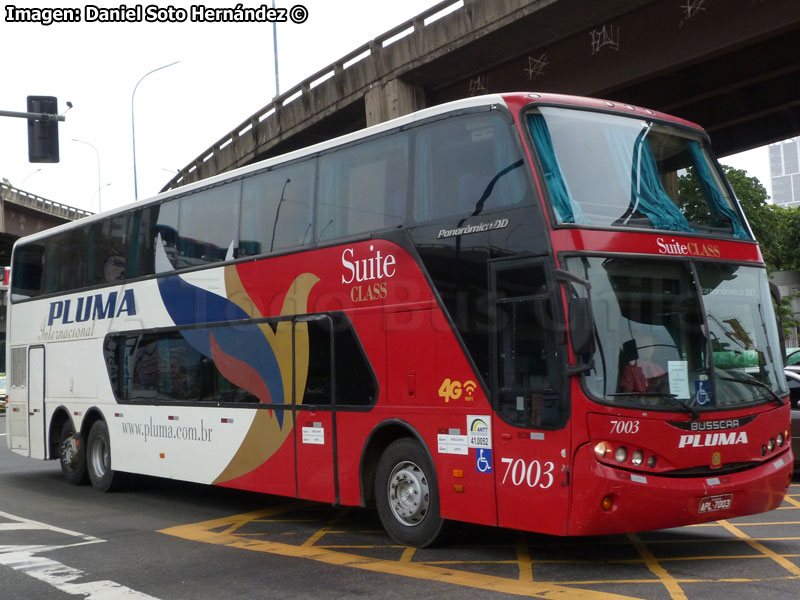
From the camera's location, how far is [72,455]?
1608cm

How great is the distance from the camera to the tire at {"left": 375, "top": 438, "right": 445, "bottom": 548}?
30.3 ft

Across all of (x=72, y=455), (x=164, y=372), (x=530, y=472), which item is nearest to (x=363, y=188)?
(x=530, y=472)

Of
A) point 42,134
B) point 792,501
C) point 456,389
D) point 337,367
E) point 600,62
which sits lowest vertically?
point 792,501

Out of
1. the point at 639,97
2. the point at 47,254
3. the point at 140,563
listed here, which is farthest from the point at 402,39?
the point at 140,563

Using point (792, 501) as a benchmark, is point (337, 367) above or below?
above

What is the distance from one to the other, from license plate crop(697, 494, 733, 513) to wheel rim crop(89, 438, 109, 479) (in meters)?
10.1

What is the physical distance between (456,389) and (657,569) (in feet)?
7.49

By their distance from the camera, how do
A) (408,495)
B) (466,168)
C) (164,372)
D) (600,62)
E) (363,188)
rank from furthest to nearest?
1. (600,62)
2. (164,372)
3. (363,188)
4. (408,495)
5. (466,168)

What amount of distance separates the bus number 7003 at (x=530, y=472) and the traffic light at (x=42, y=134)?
12306mm

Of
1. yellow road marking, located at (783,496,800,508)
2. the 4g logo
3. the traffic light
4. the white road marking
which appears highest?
the traffic light

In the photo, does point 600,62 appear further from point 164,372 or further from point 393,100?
point 164,372

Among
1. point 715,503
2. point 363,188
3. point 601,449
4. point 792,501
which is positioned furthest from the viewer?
point 792,501

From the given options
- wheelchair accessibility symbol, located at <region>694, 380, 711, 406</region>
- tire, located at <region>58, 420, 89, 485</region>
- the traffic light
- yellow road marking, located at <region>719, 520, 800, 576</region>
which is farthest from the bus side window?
the traffic light

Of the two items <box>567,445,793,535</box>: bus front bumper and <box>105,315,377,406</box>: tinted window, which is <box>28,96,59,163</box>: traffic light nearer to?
<box>105,315,377,406</box>: tinted window
